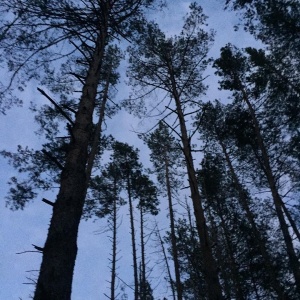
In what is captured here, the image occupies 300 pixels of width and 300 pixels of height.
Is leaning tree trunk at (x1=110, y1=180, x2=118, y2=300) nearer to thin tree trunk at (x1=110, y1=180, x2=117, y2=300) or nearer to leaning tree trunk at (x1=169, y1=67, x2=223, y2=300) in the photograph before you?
thin tree trunk at (x1=110, y1=180, x2=117, y2=300)

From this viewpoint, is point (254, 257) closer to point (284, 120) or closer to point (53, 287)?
point (284, 120)

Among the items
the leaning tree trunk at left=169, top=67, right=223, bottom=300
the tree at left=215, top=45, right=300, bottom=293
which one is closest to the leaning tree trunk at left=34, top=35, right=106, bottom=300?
the leaning tree trunk at left=169, top=67, right=223, bottom=300

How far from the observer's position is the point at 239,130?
12.5 meters

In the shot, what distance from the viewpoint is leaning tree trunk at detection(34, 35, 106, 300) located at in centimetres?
225

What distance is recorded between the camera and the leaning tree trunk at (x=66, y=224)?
2.25m

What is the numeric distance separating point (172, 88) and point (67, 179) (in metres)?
5.46

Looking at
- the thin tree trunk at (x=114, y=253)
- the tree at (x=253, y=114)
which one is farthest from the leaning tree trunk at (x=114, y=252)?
the tree at (x=253, y=114)

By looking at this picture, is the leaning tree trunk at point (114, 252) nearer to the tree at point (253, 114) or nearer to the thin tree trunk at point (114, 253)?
the thin tree trunk at point (114, 253)

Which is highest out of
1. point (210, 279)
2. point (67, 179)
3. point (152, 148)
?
point (152, 148)

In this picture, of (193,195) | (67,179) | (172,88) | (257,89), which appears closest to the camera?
(67,179)

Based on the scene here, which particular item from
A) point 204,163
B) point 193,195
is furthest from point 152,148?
point 193,195

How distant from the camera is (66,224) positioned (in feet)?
8.84

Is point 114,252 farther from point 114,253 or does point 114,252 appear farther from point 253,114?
point 253,114

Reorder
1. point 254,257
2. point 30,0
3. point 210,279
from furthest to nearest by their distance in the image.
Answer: point 254,257, point 30,0, point 210,279
